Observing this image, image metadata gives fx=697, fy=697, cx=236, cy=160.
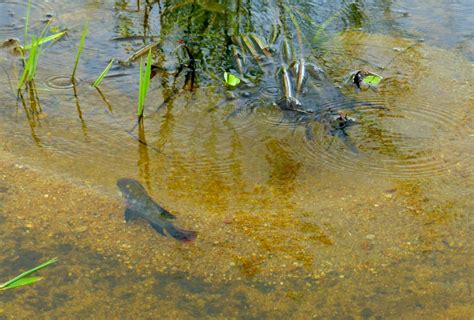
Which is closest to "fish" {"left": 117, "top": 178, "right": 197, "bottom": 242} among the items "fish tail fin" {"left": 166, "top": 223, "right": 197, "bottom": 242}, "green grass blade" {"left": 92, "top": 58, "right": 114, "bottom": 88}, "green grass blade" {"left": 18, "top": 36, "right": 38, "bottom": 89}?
"fish tail fin" {"left": 166, "top": 223, "right": 197, "bottom": 242}

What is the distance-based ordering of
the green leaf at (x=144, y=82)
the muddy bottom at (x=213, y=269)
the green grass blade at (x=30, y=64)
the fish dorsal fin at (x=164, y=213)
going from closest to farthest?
the muddy bottom at (x=213, y=269)
the fish dorsal fin at (x=164, y=213)
the green leaf at (x=144, y=82)
the green grass blade at (x=30, y=64)

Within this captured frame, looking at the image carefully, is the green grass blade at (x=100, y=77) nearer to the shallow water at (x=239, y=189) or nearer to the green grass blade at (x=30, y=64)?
the shallow water at (x=239, y=189)

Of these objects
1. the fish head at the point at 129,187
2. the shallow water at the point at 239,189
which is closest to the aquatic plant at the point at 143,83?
the shallow water at the point at 239,189

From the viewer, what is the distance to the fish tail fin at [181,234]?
339 centimetres

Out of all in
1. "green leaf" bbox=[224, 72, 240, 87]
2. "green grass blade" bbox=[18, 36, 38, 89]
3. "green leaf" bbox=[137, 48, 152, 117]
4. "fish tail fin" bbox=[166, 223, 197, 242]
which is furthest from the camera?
"green leaf" bbox=[224, 72, 240, 87]

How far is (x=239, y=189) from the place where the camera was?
3.74m

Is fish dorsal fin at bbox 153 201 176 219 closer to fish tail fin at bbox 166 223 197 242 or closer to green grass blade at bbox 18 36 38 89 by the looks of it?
fish tail fin at bbox 166 223 197 242

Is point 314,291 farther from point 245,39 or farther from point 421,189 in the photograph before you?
point 245,39

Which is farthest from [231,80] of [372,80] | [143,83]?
[372,80]

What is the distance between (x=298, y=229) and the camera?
3.48 metres

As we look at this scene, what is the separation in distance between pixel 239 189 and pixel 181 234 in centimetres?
49

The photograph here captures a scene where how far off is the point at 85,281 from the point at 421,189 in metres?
1.83

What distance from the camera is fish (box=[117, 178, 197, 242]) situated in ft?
11.2

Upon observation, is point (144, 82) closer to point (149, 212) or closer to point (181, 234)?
point (149, 212)
